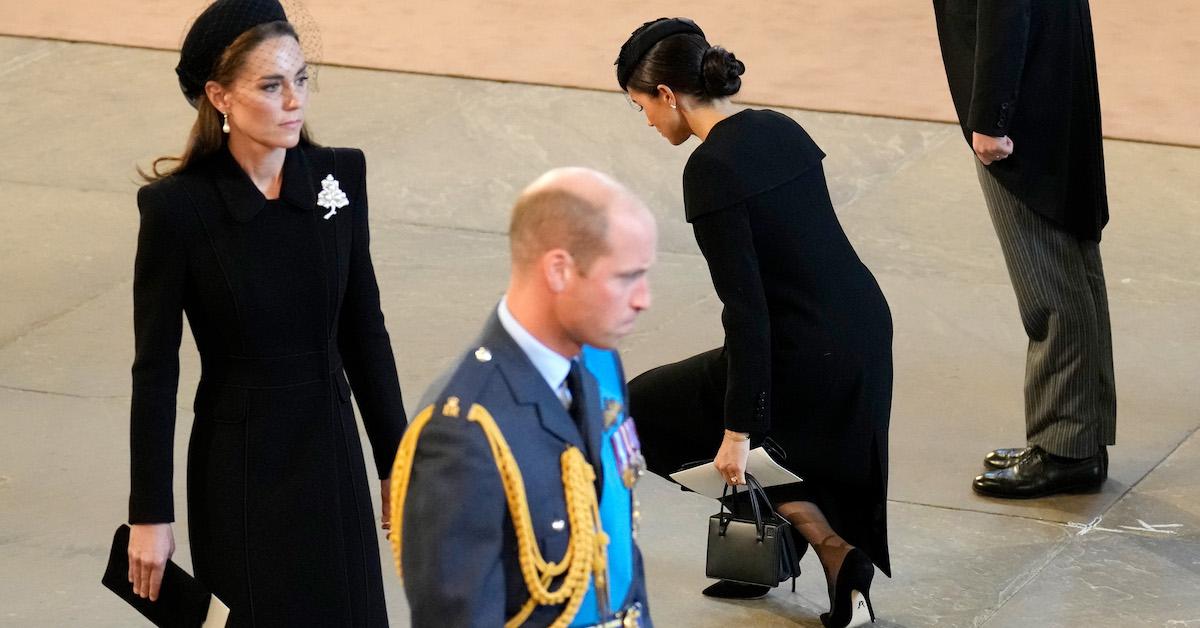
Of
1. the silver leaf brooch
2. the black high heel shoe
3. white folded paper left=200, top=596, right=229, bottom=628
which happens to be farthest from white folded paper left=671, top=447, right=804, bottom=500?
white folded paper left=200, top=596, right=229, bottom=628

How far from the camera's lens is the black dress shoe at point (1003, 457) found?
560cm

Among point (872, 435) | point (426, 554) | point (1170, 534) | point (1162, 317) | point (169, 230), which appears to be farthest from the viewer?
point (1162, 317)

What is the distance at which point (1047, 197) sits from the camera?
5.30m

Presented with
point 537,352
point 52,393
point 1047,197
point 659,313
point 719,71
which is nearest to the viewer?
point 537,352

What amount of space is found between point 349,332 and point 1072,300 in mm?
2535

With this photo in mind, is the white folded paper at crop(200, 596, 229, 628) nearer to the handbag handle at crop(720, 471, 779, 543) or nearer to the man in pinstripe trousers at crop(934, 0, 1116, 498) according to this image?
the handbag handle at crop(720, 471, 779, 543)

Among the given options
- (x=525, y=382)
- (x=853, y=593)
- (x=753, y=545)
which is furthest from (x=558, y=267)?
(x=853, y=593)

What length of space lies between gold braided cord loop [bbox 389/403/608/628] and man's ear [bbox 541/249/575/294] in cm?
21

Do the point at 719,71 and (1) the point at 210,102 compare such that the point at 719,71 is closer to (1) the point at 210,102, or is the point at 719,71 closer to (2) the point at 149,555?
(1) the point at 210,102

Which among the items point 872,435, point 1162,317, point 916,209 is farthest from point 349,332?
point 916,209

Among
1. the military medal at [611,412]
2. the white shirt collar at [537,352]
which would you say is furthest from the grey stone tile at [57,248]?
the white shirt collar at [537,352]

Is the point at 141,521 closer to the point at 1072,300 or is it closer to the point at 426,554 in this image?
the point at 426,554

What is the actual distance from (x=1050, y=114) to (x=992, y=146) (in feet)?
0.68

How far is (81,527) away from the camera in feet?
18.4
